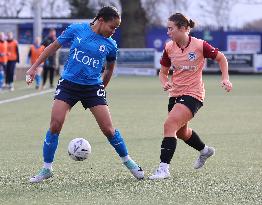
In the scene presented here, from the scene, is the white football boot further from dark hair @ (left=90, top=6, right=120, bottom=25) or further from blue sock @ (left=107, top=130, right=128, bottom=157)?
dark hair @ (left=90, top=6, right=120, bottom=25)

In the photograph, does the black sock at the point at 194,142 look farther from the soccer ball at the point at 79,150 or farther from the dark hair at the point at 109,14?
the dark hair at the point at 109,14

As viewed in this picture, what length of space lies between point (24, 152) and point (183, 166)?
246cm

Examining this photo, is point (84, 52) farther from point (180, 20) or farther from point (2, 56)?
point (2, 56)

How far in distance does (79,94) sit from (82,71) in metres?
0.25

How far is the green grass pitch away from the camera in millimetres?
7613

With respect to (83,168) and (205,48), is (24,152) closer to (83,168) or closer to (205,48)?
(83,168)

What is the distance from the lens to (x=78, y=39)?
27.8 ft

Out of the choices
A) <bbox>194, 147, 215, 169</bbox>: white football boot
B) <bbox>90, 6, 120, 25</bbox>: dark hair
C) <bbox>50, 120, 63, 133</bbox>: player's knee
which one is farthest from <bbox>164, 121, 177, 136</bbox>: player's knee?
<bbox>90, 6, 120, 25</bbox>: dark hair

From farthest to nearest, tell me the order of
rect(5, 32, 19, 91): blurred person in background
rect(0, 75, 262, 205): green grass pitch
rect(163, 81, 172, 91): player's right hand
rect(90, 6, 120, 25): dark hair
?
rect(5, 32, 19, 91): blurred person in background < rect(163, 81, 172, 91): player's right hand < rect(90, 6, 120, 25): dark hair < rect(0, 75, 262, 205): green grass pitch

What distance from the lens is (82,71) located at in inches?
333

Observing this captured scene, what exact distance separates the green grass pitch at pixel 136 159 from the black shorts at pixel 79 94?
81 cm

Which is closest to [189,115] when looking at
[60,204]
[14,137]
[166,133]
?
[166,133]

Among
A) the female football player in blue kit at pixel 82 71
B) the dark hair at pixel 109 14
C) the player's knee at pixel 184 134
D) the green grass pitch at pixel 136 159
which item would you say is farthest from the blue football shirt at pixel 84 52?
the player's knee at pixel 184 134

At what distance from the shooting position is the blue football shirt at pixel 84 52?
8.45 m
